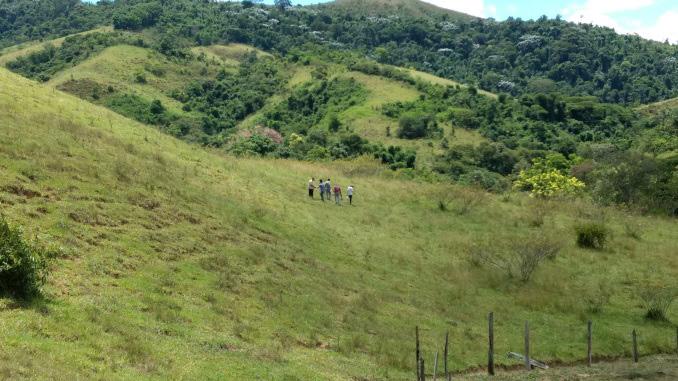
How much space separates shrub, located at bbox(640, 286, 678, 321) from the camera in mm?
34312

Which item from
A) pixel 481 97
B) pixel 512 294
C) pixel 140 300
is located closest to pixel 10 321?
pixel 140 300

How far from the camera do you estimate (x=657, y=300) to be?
35.2 meters

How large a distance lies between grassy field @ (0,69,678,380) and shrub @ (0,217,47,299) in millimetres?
799

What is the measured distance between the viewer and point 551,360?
2772 cm

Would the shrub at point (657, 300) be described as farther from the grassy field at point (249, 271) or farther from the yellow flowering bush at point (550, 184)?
the yellow flowering bush at point (550, 184)

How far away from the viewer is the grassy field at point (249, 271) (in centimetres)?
1803

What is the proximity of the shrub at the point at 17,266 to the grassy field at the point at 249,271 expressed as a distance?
80 cm

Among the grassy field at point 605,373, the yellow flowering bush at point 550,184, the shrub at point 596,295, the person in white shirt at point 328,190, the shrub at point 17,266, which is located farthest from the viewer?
the yellow flowering bush at point 550,184

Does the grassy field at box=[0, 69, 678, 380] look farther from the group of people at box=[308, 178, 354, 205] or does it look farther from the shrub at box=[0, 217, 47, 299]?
the group of people at box=[308, 178, 354, 205]

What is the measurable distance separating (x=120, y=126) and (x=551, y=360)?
32.4 meters

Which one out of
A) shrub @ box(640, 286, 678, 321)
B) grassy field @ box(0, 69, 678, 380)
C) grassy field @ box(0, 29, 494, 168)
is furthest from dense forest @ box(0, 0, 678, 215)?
shrub @ box(640, 286, 678, 321)

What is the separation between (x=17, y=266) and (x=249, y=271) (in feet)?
38.6

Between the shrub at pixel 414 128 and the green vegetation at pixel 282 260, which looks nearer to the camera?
the green vegetation at pixel 282 260

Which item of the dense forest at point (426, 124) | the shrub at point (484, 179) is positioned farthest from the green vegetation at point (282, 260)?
the shrub at point (484, 179)
